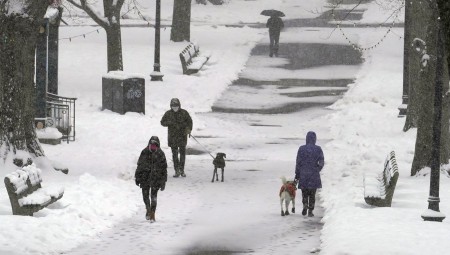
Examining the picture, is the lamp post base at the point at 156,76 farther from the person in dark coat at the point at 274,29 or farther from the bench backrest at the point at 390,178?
the bench backrest at the point at 390,178

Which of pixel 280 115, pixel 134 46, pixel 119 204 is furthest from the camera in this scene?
pixel 134 46

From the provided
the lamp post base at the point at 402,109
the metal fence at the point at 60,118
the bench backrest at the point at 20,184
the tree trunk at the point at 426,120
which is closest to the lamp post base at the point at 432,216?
the tree trunk at the point at 426,120

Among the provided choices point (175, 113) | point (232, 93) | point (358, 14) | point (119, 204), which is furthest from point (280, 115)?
point (358, 14)

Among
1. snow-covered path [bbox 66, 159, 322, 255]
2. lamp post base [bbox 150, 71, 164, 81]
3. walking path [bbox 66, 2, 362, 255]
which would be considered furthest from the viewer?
lamp post base [bbox 150, 71, 164, 81]

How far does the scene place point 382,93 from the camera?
35781 mm

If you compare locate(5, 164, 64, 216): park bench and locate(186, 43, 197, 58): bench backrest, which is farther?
locate(186, 43, 197, 58): bench backrest

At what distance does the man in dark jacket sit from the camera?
55.7 feet

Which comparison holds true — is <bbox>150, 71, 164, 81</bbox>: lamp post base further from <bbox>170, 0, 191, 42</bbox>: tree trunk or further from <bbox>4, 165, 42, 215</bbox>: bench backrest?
<bbox>4, 165, 42, 215</bbox>: bench backrest

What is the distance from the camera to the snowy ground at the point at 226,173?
15070 mm

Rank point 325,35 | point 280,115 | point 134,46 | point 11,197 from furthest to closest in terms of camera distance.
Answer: point 325,35 < point 134,46 < point 280,115 < point 11,197

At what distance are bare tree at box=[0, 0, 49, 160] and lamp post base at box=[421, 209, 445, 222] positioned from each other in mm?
8214

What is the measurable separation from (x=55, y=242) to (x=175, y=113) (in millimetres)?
7880

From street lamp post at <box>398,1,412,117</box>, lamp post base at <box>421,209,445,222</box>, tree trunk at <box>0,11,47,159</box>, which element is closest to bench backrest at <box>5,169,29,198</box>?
tree trunk at <box>0,11,47,159</box>

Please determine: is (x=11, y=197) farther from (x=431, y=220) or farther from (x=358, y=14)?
(x=358, y=14)
